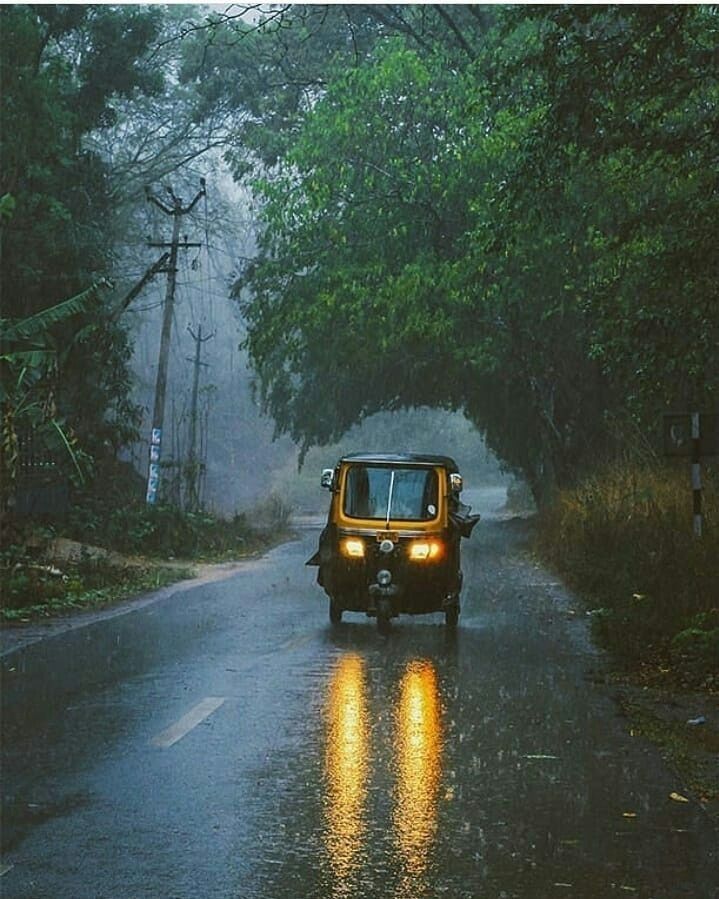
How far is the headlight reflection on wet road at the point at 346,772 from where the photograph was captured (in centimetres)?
702

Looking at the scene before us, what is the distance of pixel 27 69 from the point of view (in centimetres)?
3212

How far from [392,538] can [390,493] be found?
783mm

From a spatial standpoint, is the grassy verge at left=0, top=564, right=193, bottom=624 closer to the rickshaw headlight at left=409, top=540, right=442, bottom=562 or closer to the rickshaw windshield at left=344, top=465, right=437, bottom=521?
the rickshaw windshield at left=344, top=465, right=437, bottom=521

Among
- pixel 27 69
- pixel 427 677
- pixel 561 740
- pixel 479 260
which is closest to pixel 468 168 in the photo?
pixel 479 260

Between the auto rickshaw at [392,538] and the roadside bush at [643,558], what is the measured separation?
2.08 meters

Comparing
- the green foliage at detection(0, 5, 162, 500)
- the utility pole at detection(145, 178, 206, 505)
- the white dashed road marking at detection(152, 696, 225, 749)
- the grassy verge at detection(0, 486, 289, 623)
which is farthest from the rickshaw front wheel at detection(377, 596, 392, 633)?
the utility pole at detection(145, 178, 206, 505)

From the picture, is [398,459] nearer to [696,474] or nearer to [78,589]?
[696,474]

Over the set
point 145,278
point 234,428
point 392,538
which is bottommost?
point 392,538

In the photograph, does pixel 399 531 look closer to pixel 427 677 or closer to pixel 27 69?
pixel 427 677

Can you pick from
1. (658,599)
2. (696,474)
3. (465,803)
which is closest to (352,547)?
(658,599)

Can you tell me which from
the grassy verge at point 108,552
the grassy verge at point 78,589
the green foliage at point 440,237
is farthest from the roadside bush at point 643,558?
the grassy verge at point 108,552

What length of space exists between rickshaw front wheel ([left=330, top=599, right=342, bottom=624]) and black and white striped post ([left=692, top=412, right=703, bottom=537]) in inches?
190

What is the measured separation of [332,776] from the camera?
8.93 meters

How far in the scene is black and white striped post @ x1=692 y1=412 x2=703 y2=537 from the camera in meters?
19.1
